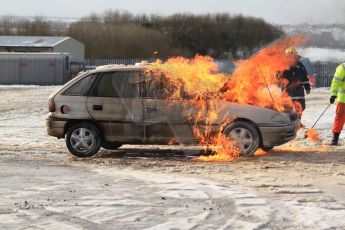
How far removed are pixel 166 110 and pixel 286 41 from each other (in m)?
2.88

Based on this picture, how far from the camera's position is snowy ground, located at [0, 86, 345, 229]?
232 inches

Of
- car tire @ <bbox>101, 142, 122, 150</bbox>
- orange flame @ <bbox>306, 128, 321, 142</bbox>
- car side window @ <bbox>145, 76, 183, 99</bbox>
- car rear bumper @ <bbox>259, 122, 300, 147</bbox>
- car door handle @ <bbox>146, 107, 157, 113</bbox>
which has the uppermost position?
car side window @ <bbox>145, 76, 183, 99</bbox>

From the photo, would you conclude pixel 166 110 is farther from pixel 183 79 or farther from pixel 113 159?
pixel 113 159

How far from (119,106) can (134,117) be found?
336 millimetres

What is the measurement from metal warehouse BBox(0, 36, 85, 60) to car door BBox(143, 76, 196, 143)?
44.9 meters

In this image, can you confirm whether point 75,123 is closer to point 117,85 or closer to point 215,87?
point 117,85

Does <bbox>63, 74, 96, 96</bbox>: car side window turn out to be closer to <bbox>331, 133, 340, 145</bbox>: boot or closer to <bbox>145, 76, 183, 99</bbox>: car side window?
<bbox>145, 76, 183, 99</bbox>: car side window

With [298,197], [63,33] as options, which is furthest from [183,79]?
[63,33]

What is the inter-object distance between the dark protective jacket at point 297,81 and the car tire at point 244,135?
2.66m

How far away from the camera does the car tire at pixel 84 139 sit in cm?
1055

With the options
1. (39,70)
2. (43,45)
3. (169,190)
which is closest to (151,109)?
(169,190)

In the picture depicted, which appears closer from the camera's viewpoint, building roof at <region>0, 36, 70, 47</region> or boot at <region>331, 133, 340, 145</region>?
boot at <region>331, 133, 340, 145</region>

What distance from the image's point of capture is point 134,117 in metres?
10.4

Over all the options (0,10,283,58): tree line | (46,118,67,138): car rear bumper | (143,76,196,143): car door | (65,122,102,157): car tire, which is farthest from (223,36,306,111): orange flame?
(0,10,283,58): tree line
